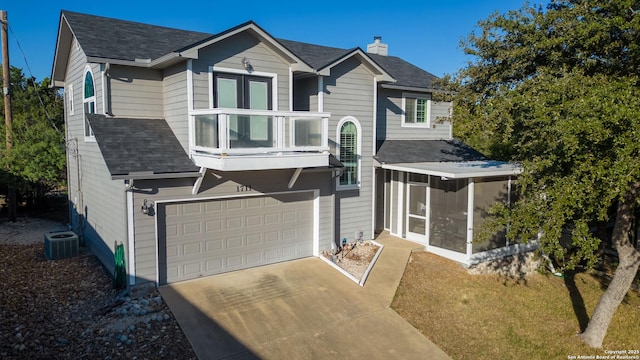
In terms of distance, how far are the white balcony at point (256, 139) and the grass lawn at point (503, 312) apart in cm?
425

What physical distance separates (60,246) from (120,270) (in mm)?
3615

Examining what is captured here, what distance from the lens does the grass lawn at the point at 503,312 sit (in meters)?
8.59

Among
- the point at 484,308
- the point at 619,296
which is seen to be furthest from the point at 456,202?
the point at 619,296

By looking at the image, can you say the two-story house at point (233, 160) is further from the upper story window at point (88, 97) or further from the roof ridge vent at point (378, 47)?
the roof ridge vent at point (378, 47)

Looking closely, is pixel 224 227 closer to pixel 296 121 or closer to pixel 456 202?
pixel 296 121

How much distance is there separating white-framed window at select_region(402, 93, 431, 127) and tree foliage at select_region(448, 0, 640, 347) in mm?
3536

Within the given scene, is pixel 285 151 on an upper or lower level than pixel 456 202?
upper

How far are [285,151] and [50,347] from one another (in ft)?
19.7

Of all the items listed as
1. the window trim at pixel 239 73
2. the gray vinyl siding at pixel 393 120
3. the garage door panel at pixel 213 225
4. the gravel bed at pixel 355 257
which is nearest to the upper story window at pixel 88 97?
the window trim at pixel 239 73

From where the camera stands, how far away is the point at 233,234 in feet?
35.2

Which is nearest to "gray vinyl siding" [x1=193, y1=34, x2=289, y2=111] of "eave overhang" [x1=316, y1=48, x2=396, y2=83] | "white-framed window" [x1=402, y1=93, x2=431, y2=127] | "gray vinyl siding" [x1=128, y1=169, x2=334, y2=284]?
"eave overhang" [x1=316, y1=48, x2=396, y2=83]

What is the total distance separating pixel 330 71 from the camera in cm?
1236

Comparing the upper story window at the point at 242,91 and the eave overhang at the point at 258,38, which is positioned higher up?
the eave overhang at the point at 258,38

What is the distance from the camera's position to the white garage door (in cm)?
992
